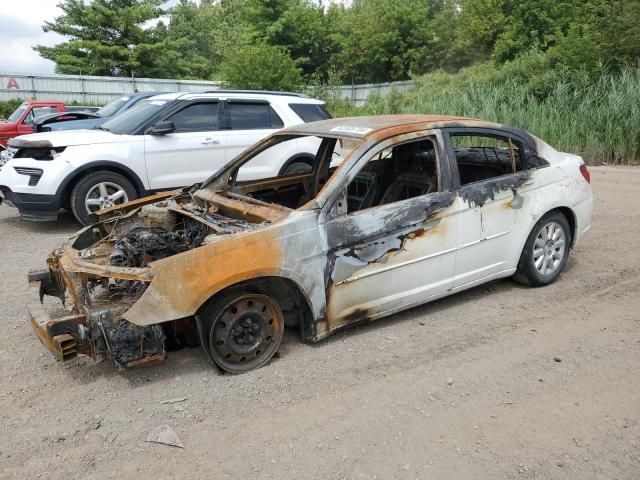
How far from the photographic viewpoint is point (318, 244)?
3865mm

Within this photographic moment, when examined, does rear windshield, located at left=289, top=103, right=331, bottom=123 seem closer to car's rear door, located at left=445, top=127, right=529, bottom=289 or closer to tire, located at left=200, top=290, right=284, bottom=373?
car's rear door, located at left=445, top=127, right=529, bottom=289

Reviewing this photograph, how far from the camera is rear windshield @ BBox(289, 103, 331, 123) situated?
353 inches

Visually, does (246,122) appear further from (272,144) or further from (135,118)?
(272,144)

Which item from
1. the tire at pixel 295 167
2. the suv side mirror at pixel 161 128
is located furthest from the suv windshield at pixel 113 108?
the tire at pixel 295 167

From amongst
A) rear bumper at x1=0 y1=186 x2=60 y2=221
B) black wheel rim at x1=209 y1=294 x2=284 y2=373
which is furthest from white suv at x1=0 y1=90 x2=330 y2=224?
black wheel rim at x1=209 y1=294 x2=284 y2=373

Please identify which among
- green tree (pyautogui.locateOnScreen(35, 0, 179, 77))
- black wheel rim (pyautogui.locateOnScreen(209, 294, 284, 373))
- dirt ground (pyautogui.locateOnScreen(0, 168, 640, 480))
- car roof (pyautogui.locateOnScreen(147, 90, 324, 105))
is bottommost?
dirt ground (pyautogui.locateOnScreen(0, 168, 640, 480))

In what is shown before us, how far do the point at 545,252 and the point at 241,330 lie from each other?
2.98 m

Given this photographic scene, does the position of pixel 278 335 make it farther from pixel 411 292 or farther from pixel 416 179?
pixel 416 179

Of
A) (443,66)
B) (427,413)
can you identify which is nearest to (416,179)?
(427,413)

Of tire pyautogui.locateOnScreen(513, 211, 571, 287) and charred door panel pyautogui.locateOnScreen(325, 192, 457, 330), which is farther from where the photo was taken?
tire pyautogui.locateOnScreen(513, 211, 571, 287)

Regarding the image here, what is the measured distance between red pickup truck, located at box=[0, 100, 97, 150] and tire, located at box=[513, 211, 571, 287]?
42.4ft

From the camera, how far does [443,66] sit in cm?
3531

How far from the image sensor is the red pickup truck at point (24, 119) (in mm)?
14414

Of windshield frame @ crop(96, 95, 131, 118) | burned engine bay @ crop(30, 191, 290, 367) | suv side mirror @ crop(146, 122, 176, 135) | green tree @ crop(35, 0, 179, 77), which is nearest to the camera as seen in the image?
burned engine bay @ crop(30, 191, 290, 367)
